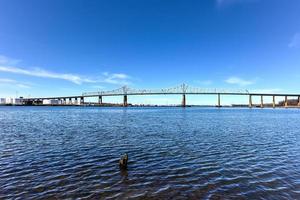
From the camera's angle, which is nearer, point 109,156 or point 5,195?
point 5,195

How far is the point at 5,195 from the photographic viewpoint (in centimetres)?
722

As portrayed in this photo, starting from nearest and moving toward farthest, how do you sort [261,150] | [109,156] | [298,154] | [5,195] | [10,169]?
[5,195] → [10,169] → [109,156] → [298,154] → [261,150]

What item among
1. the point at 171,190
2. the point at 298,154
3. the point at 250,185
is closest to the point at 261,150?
the point at 298,154

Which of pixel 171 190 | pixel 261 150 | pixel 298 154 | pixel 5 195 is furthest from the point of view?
pixel 261 150

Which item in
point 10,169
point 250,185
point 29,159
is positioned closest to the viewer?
point 250,185

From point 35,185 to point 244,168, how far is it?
9252 mm

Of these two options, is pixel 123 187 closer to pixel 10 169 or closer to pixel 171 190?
pixel 171 190

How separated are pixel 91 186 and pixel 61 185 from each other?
1.16m

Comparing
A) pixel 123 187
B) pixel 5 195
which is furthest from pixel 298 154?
pixel 5 195

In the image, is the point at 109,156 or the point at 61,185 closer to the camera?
the point at 61,185

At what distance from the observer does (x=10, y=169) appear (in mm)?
10031

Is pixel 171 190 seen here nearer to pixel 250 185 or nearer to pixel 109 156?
pixel 250 185

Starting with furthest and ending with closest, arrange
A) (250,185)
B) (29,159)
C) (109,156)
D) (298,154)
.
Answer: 1. (298,154)
2. (109,156)
3. (29,159)
4. (250,185)

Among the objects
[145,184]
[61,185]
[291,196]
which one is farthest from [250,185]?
[61,185]
